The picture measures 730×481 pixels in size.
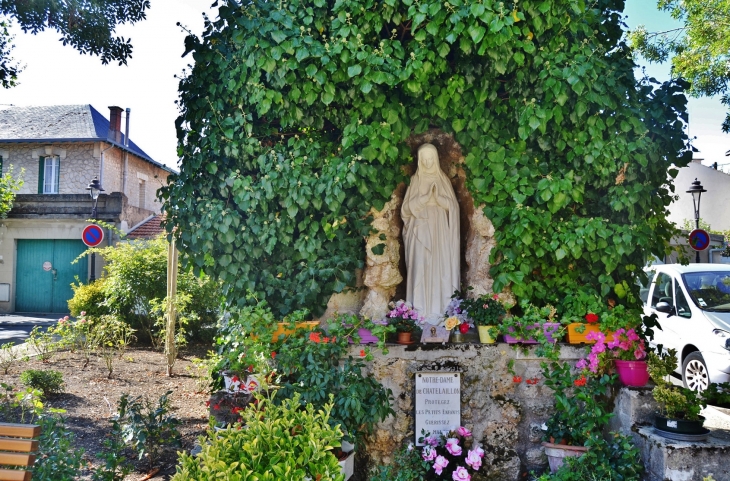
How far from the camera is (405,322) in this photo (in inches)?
192

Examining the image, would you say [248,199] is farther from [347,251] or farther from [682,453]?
[682,453]

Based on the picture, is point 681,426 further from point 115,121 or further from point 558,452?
point 115,121

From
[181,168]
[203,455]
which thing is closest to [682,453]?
[203,455]

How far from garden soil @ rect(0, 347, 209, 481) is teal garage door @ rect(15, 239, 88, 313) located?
901 centimetres

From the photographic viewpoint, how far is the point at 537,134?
4.97 metres

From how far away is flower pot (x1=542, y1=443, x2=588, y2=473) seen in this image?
4.29 meters

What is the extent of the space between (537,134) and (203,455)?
3646 mm

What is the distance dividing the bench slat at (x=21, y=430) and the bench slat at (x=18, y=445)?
24mm

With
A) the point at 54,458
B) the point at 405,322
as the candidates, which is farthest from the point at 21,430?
the point at 405,322

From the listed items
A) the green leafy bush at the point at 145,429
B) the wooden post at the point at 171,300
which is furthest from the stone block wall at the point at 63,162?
the green leafy bush at the point at 145,429

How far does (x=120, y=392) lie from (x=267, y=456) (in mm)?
5353

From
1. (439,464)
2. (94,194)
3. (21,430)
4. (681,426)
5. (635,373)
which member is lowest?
(439,464)

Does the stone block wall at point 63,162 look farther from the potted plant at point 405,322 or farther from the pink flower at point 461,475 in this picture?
the pink flower at point 461,475

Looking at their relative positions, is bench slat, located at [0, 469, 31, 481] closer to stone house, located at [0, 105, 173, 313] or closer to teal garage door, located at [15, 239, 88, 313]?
stone house, located at [0, 105, 173, 313]
